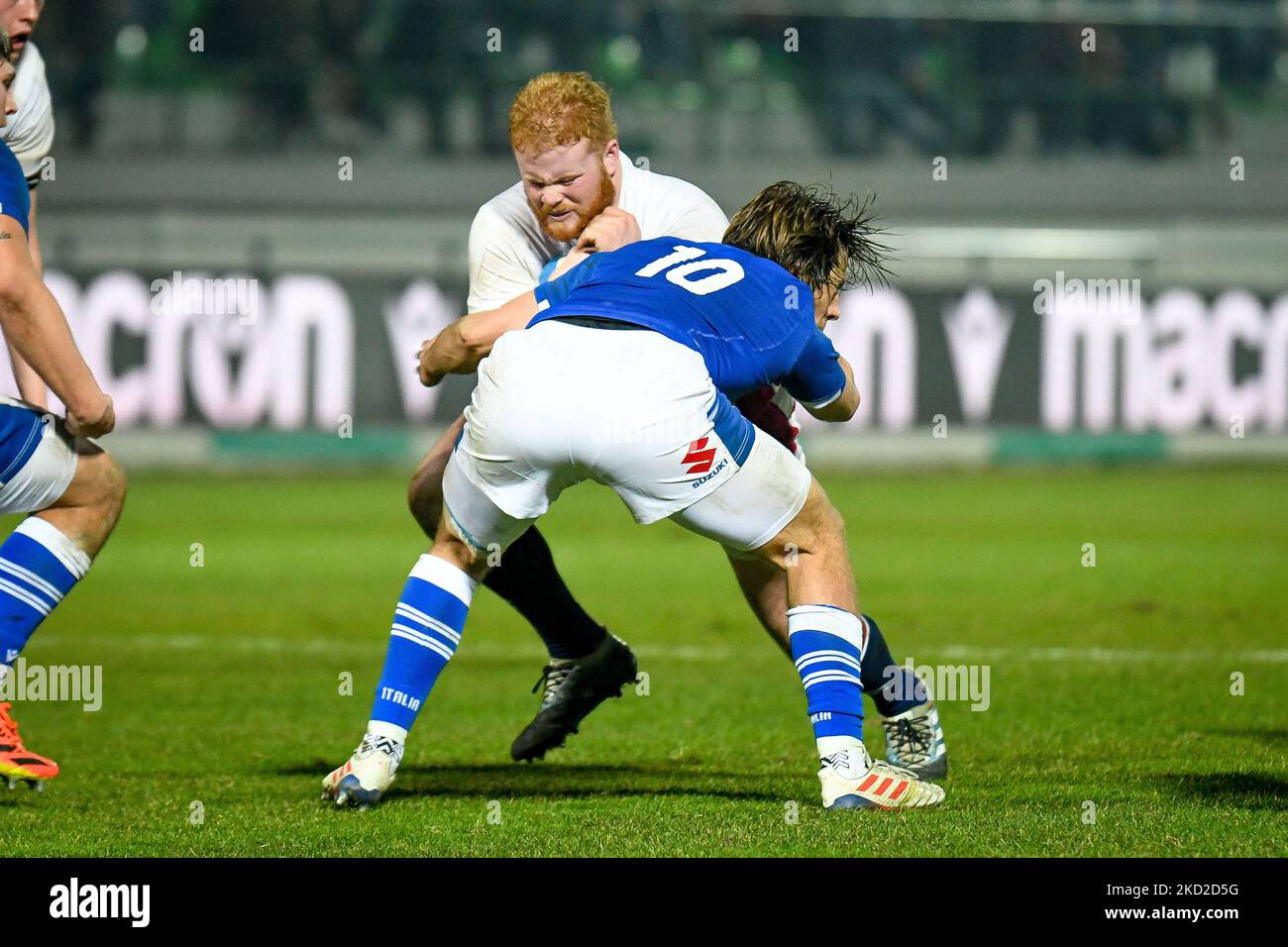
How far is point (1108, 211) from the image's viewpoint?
2514 cm

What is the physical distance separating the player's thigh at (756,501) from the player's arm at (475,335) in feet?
2.45

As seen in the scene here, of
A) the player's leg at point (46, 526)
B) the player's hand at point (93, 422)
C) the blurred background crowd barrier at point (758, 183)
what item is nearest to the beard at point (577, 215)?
the player's hand at point (93, 422)

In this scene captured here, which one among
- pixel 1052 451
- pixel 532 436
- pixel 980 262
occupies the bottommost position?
pixel 1052 451

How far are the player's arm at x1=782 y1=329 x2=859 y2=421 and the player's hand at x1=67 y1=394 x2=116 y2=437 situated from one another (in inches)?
72.2

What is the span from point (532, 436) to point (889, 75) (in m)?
21.0

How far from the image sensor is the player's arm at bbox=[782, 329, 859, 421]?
4.84 m

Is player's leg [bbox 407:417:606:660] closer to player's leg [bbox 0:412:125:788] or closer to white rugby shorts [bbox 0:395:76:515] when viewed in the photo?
player's leg [bbox 0:412:125:788]

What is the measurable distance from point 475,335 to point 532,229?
57cm

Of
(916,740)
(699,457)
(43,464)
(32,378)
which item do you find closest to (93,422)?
(43,464)

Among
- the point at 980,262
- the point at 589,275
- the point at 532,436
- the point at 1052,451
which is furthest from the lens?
the point at 980,262

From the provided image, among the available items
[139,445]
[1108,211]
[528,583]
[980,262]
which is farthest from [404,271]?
[528,583]

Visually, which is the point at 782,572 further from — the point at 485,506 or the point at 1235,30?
the point at 1235,30

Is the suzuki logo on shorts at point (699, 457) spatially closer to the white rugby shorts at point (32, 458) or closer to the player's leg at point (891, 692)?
the player's leg at point (891, 692)

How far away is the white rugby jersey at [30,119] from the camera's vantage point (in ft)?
18.9
